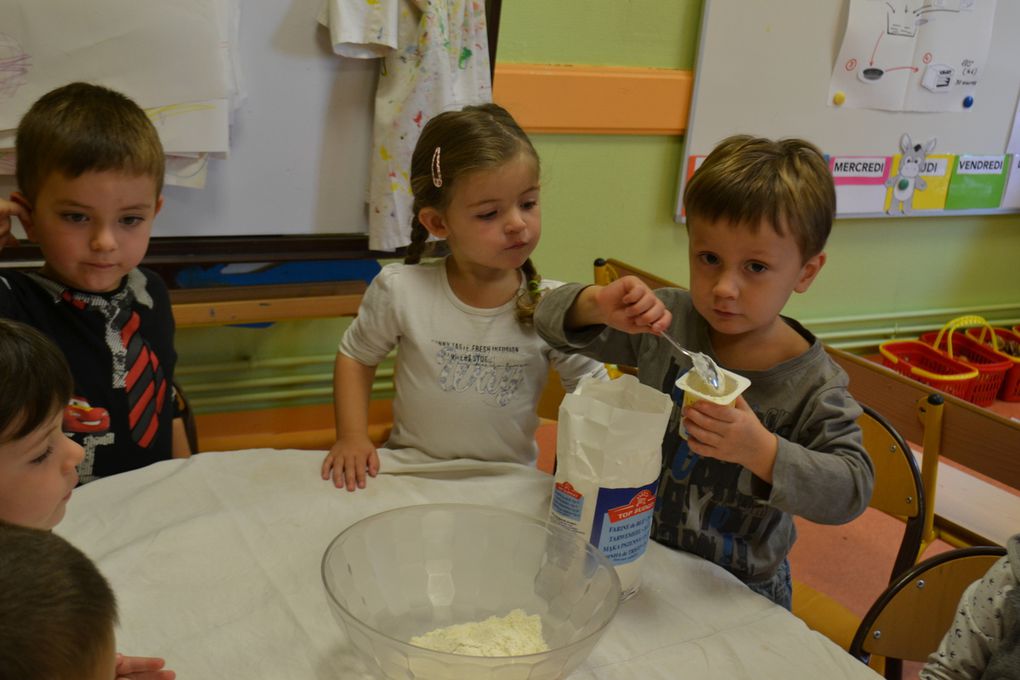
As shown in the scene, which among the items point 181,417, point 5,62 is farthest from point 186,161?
point 181,417

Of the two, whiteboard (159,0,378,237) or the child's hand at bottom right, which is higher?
Result: whiteboard (159,0,378,237)

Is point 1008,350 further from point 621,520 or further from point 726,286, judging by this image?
point 621,520

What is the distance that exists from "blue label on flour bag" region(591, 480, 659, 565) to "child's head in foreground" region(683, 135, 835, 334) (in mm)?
326

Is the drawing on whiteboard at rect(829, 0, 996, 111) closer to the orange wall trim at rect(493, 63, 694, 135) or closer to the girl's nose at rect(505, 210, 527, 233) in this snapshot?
the orange wall trim at rect(493, 63, 694, 135)

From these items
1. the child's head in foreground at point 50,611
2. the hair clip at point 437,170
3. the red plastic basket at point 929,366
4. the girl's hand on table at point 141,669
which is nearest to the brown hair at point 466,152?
the hair clip at point 437,170

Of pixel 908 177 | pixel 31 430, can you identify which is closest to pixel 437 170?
pixel 31 430

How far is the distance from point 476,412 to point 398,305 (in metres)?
0.22

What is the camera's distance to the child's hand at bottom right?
3.81ft

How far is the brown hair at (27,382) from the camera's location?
0.81 m

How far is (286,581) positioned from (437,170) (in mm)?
705

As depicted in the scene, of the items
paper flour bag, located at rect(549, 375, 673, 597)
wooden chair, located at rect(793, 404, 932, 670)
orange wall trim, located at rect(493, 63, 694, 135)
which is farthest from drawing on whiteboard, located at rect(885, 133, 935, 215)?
paper flour bag, located at rect(549, 375, 673, 597)

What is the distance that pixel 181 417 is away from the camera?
62.0 inches

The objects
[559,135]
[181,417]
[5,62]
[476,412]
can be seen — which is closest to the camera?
[476,412]

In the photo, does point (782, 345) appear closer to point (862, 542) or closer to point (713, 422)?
point (713, 422)
